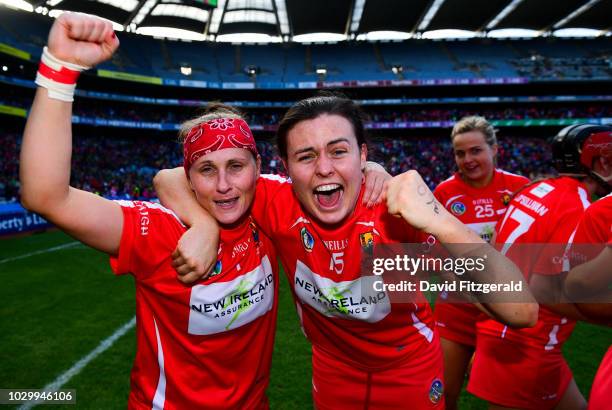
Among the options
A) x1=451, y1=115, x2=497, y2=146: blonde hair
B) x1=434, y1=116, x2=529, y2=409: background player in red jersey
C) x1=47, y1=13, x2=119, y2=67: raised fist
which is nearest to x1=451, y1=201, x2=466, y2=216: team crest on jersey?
x1=434, y1=116, x2=529, y2=409: background player in red jersey

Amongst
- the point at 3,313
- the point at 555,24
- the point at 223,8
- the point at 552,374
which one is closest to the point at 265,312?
the point at 552,374

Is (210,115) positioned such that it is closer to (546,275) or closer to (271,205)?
(271,205)

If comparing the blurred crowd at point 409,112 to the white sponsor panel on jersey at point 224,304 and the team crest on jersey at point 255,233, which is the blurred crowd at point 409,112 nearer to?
the team crest on jersey at point 255,233

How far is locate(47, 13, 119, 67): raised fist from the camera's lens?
159 cm

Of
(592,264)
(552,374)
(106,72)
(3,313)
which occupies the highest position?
(106,72)

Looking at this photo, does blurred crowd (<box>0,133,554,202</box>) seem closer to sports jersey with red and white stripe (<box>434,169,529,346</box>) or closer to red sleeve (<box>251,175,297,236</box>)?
sports jersey with red and white stripe (<box>434,169,529,346</box>)

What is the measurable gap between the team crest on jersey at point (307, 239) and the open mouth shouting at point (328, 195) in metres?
0.20

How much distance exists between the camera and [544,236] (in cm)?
272

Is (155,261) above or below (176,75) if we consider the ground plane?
below

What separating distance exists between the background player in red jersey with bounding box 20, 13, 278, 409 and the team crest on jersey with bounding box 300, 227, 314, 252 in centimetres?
27

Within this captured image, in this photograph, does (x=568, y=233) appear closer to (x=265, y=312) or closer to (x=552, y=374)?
(x=552, y=374)

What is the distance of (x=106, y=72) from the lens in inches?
1337

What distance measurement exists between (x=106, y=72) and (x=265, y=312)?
3769cm

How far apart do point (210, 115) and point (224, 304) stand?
1.10 m
